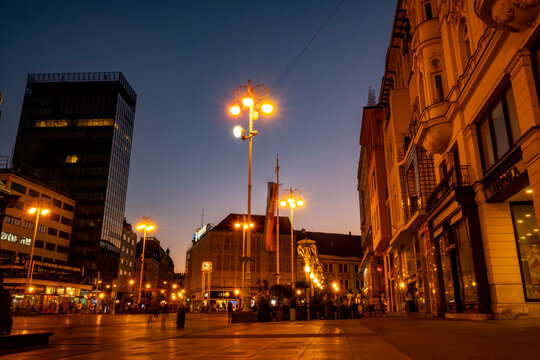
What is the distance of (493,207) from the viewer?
16.5 metres

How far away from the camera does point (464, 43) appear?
756 inches

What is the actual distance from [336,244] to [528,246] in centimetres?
9287

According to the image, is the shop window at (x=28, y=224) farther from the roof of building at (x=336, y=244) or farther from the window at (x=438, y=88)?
the window at (x=438, y=88)

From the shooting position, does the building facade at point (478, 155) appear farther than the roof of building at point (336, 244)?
No

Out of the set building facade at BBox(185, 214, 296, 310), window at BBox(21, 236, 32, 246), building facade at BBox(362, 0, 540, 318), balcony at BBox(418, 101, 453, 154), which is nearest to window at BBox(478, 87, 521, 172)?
building facade at BBox(362, 0, 540, 318)

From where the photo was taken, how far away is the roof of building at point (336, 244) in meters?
103

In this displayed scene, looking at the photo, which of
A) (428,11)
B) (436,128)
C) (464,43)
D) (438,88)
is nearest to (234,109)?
(436,128)

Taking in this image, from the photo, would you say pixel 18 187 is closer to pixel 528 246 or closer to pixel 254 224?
pixel 254 224

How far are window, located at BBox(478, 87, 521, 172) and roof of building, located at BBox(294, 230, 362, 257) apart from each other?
8423 centimetres

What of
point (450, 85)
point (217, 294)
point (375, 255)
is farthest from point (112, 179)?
point (450, 85)

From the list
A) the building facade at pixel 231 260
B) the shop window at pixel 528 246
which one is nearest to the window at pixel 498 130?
the shop window at pixel 528 246

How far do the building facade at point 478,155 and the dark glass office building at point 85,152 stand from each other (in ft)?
292

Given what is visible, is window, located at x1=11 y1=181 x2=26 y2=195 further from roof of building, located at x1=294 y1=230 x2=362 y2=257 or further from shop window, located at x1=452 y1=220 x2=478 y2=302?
shop window, located at x1=452 y1=220 x2=478 y2=302

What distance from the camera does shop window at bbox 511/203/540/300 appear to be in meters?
15.4
